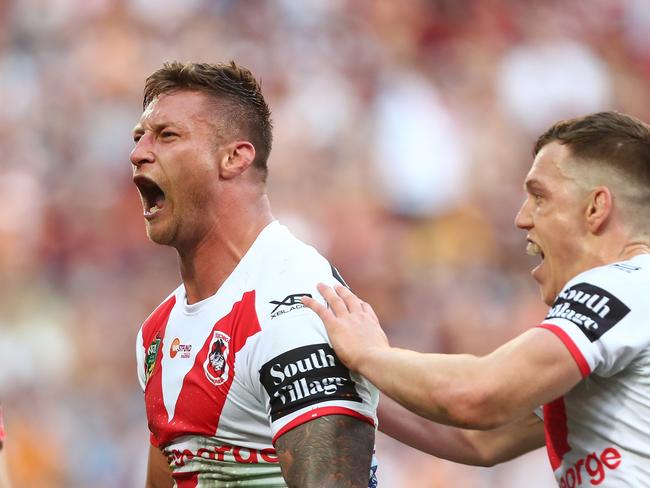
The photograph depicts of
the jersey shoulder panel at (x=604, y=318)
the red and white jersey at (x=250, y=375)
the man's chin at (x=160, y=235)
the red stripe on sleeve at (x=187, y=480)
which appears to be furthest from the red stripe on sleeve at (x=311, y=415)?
the man's chin at (x=160, y=235)

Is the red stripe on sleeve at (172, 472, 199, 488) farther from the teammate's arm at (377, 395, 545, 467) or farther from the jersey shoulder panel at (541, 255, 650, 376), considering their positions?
the jersey shoulder panel at (541, 255, 650, 376)

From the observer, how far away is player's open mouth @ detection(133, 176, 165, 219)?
3934mm

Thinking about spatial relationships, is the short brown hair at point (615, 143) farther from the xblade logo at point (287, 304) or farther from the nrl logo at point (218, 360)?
the nrl logo at point (218, 360)

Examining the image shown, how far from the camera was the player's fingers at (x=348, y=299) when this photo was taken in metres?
3.61

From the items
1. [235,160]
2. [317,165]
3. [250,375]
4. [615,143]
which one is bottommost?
[250,375]

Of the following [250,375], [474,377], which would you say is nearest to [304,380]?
[250,375]

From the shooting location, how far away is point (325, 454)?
3340 millimetres

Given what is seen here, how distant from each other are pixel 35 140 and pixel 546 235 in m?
7.10

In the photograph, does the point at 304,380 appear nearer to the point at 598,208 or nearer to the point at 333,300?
the point at 333,300

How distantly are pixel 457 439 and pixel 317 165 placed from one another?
5324 mm

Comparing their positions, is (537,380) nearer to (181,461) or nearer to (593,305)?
(593,305)

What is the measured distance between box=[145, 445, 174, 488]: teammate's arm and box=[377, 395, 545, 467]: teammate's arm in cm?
82

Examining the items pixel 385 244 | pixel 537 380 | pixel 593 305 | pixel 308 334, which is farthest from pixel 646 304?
pixel 385 244

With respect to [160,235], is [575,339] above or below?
below
